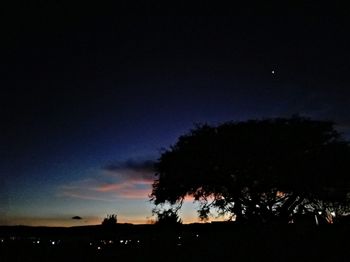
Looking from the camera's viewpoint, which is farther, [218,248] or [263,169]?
[263,169]

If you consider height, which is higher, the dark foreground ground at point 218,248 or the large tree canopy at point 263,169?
the large tree canopy at point 263,169

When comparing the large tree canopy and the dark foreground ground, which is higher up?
the large tree canopy

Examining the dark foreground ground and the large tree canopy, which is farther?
the large tree canopy

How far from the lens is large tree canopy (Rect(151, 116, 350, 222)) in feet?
103

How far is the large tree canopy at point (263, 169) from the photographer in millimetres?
31500

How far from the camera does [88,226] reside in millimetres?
41719

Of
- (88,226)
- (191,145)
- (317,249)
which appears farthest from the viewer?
(88,226)

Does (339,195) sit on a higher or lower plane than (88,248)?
higher

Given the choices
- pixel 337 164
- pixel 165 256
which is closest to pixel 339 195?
pixel 337 164

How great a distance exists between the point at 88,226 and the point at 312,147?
2078 cm

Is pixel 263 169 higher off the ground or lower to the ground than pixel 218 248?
higher

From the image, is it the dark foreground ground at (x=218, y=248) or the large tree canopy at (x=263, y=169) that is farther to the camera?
the large tree canopy at (x=263, y=169)

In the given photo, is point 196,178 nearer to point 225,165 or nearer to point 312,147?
point 225,165

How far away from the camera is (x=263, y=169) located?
32.0 metres
